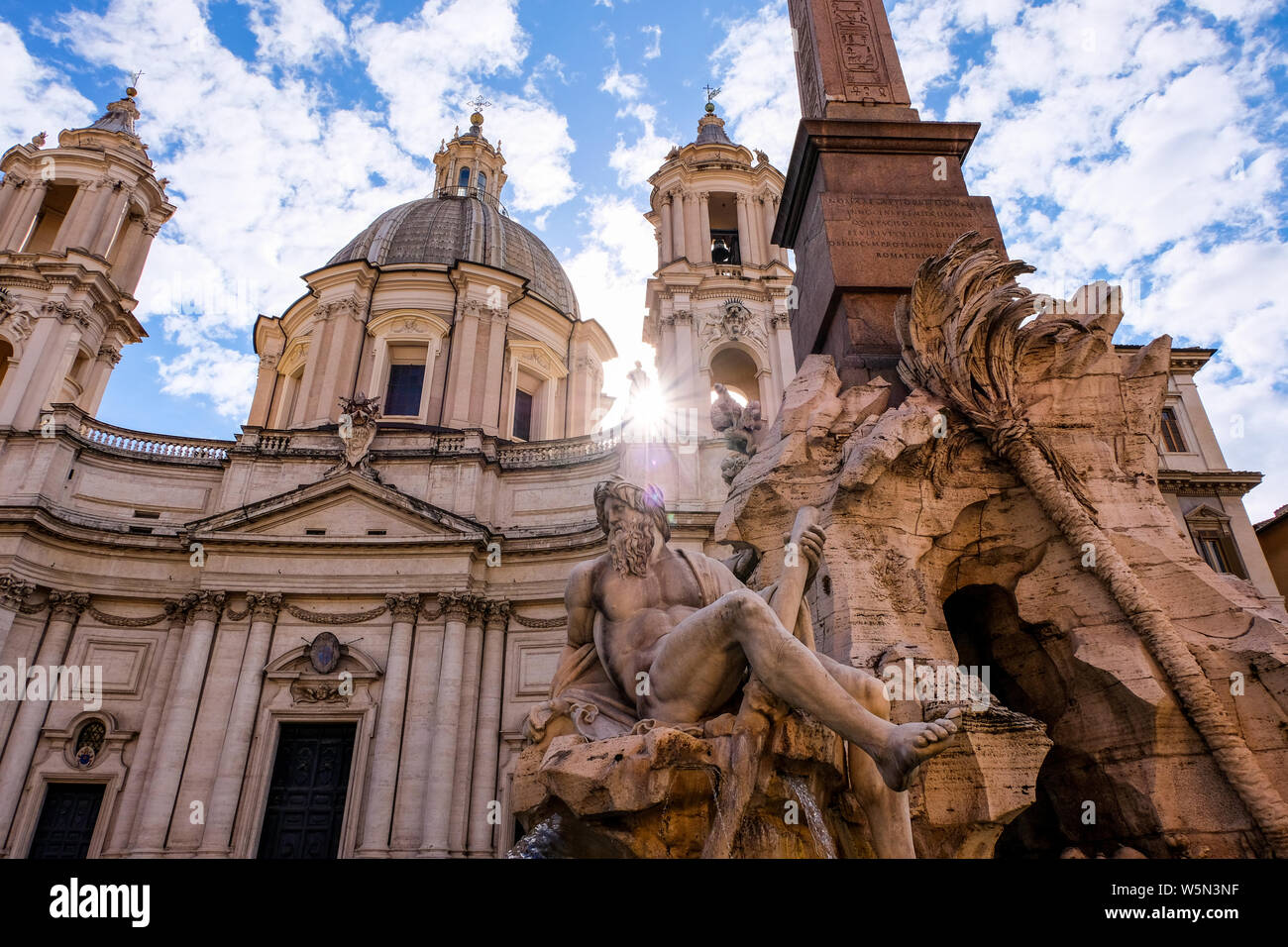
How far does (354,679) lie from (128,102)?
82.6 ft

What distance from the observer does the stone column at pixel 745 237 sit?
24938 mm

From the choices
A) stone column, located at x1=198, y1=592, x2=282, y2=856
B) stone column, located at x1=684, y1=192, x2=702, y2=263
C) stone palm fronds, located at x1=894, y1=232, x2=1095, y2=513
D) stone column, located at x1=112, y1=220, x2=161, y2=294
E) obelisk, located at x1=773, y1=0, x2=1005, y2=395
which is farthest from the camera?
stone column, located at x1=112, y1=220, x2=161, y2=294

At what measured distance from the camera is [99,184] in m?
25.9

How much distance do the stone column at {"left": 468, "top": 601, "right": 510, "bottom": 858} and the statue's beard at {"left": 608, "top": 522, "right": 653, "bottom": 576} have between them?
16.2 metres

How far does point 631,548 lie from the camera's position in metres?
3.95

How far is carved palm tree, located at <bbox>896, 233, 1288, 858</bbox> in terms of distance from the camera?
13.8ft

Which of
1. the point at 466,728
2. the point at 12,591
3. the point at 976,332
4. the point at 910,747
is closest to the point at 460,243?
the point at 12,591

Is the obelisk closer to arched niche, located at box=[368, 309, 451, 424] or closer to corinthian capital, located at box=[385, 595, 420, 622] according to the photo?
corinthian capital, located at box=[385, 595, 420, 622]

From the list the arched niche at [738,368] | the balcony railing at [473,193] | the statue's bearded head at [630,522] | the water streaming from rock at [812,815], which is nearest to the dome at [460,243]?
the balcony railing at [473,193]

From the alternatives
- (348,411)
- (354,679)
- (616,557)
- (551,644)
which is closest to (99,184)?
(348,411)

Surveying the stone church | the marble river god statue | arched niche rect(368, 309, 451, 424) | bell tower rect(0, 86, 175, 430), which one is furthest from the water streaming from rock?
arched niche rect(368, 309, 451, 424)

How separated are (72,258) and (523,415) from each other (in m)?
14.9
